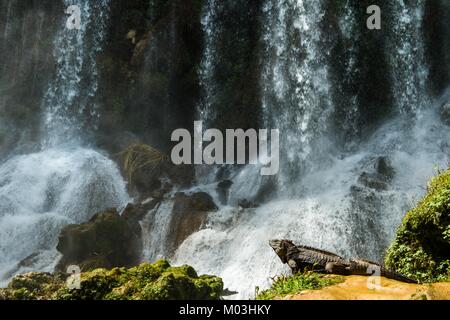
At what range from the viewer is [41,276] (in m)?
12.6

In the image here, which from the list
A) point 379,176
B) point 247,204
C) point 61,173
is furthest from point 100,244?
point 379,176

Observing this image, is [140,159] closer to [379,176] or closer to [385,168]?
[379,176]

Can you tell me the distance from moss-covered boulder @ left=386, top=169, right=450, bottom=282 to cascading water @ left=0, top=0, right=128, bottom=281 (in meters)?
12.5

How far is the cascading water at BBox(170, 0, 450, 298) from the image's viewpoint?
53.5ft

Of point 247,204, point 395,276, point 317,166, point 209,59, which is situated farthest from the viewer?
point 209,59

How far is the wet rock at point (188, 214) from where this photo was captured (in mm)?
18219

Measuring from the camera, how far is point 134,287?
1040 centimetres

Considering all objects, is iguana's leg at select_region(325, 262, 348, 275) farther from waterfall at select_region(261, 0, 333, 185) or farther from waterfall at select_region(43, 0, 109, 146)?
waterfall at select_region(43, 0, 109, 146)

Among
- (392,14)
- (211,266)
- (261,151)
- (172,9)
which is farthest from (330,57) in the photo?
(211,266)

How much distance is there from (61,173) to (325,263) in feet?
54.1

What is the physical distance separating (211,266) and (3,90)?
1705 centimetres

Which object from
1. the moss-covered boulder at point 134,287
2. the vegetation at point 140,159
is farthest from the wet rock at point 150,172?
the moss-covered boulder at point 134,287

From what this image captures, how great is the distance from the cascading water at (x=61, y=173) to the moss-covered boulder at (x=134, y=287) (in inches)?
298

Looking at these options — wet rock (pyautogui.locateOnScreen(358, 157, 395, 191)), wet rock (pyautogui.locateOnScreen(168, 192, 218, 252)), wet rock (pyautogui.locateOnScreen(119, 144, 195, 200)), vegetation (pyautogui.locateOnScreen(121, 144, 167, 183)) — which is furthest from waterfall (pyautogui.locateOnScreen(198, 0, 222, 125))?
wet rock (pyautogui.locateOnScreen(358, 157, 395, 191))
